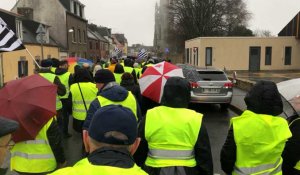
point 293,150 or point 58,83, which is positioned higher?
point 58,83

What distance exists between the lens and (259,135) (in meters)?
3.04

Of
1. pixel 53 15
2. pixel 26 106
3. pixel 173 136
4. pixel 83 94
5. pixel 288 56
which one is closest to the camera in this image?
pixel 173 136

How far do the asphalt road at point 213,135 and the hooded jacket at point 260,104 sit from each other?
10.6 ft

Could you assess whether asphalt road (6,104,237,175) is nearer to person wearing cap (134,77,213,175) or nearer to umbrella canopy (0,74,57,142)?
umbrella canopy (0,74,57,142)

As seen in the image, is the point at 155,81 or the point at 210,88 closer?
the point at 155,81

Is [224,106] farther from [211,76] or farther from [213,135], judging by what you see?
[213,135]

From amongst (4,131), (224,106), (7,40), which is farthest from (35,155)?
(224,106)

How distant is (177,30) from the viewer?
63.1 meters

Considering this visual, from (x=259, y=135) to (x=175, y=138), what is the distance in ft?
2.40

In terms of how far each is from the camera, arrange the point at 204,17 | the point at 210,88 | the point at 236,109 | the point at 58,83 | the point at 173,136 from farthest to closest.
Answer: the point at 204,17, the point at 236,109, the point at 210,88, the point at 58,83, the point at 173,136

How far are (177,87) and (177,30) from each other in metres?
60.9

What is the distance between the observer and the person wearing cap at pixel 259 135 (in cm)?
305

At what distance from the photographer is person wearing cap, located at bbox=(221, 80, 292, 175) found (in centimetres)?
305

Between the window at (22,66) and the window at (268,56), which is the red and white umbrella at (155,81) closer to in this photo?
the window at (22,66)
